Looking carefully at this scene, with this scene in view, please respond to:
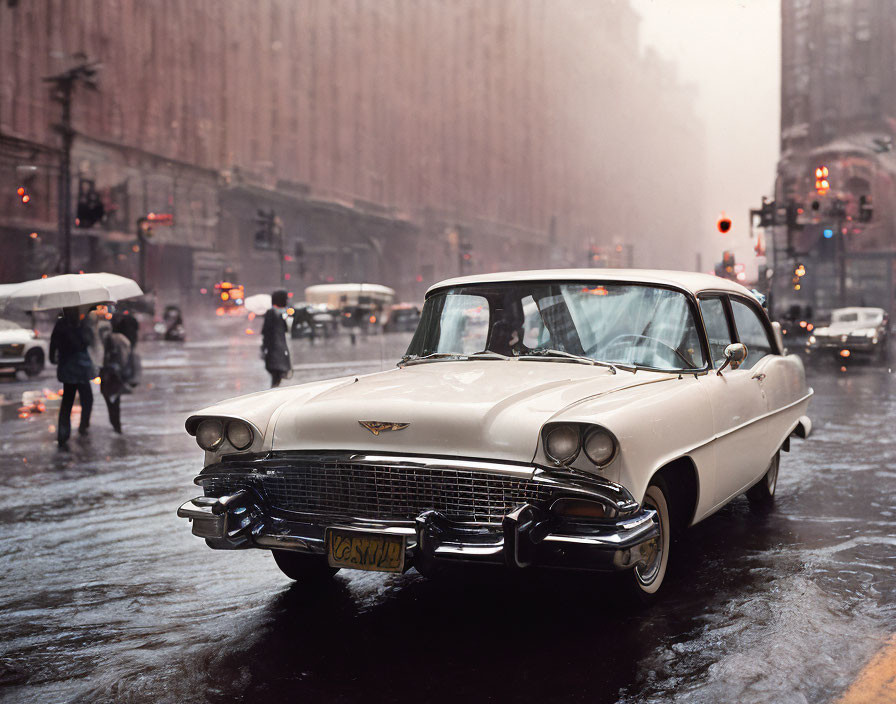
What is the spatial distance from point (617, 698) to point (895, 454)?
6.70 metres

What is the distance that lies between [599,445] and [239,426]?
1.67 m

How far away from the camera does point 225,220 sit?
6372cm

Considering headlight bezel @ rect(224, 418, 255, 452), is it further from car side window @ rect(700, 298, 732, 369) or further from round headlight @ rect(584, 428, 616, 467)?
car side window @ rect(700, 298, 732, 369)

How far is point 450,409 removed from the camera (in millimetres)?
3926

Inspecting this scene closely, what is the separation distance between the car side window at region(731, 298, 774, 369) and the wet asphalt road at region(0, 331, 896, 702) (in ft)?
3.41

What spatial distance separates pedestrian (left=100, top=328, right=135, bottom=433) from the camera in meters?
11.6

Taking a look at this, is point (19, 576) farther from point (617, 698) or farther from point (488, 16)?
point (488, 16)

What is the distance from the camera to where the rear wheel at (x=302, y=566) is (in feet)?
15.5

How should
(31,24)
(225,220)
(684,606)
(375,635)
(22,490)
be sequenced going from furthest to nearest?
(225,220) → (31,24) → (22,490) → (684,606) → (375,635)

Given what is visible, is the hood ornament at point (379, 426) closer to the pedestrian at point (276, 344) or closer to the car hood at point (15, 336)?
the pedestrian at point (276, 344)

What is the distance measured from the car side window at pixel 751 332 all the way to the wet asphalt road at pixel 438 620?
40.9 inches

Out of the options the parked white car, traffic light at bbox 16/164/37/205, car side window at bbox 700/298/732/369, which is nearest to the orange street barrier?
car side window at bbox 700/298/732/369

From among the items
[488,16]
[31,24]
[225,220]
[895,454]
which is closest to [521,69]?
[488,16]

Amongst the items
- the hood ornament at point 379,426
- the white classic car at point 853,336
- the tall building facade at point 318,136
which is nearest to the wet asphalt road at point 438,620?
the hood ornament at point 379,426
